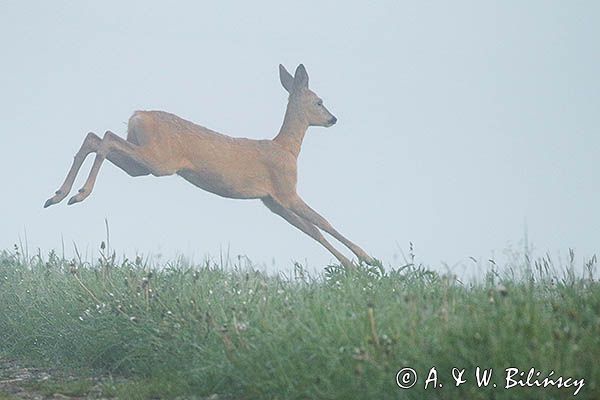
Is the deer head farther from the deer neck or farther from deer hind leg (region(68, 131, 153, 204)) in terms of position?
deer hind leg (region(68, 131, 153, 204))

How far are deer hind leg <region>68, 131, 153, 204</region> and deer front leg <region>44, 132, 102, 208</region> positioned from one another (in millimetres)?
94

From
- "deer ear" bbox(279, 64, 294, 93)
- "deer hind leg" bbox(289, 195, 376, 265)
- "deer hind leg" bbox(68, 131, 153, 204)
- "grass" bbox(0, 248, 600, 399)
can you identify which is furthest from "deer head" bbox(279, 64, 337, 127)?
"grass" bbox(0, 248, 600, 399)

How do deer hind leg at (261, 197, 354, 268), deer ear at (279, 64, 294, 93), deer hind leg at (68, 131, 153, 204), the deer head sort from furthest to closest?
deer ear at (279, 64, 294, 93) < the deer head < deer hind leg at (261, 197, 354, 268) < deer hind leg at (68, 131, 153, 204)

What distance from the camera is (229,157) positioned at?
10.1 meters

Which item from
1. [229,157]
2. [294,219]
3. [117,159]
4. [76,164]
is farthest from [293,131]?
[76,164]

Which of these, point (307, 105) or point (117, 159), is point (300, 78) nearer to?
point (307, 105)

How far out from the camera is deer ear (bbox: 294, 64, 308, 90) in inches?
420

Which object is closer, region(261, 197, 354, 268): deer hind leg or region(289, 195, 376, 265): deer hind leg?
region(289, 195, 376, 265): deer hind leg

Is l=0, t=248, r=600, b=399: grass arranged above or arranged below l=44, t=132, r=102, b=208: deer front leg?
below

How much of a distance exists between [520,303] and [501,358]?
46 centimetres

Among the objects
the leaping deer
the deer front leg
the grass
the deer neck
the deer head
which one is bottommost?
the grass

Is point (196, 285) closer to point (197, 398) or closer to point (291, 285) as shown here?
point (291, 285)

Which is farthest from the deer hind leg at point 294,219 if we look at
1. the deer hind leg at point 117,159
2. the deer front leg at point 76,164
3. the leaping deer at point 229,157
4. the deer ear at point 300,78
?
the deer front leg at point 76,164

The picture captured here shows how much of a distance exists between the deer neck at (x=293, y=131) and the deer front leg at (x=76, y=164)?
8.03 feet
